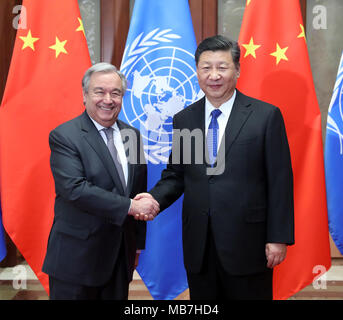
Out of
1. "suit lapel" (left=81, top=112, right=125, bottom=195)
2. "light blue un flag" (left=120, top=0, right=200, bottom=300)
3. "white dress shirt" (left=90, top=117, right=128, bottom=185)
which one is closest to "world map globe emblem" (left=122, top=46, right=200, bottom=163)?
"light blue un flag" (left=120, top=0, right=200, bottom=300)

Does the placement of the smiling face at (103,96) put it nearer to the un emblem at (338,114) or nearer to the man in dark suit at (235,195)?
the man in dark suit at (235,195)

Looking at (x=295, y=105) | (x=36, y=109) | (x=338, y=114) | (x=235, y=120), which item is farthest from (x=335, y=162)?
(x=36, y=109)

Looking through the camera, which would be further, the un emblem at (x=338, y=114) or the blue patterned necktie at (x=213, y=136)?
the un emblem at (x=338, y=114)

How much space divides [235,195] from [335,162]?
87 cm

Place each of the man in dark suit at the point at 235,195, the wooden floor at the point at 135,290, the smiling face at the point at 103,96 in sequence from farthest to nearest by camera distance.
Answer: the wooden floor at the point at 135,290 → the smiling face at the point at 103,96 → the man in dark suit at the point at 235,195

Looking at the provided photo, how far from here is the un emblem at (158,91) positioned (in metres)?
2.01

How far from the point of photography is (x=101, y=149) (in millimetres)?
1479

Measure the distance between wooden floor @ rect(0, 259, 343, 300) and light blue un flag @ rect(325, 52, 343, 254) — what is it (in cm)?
83

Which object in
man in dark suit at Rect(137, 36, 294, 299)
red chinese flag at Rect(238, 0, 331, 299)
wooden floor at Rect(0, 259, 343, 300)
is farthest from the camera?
wooden floor at Rect(0, 259, 343, 300)

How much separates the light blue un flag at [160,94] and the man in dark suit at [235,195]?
51 centimetres

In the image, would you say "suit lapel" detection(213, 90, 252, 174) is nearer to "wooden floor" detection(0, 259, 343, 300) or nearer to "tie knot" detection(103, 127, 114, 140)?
"tie knot" detection(103, 127, 114, 140)

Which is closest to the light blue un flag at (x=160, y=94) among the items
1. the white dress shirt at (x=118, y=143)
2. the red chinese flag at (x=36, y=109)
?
the red chinese flag at (x=36, y=109)

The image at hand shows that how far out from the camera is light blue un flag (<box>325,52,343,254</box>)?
197cm

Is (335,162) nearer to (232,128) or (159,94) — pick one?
(232,128)
